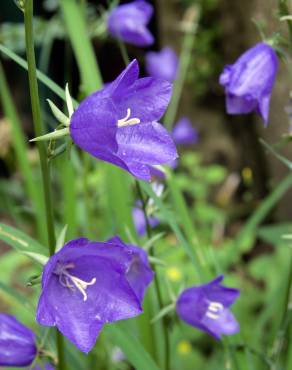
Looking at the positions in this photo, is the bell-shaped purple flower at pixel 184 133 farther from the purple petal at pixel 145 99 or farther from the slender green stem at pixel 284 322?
the purple petal at pixel 145 99

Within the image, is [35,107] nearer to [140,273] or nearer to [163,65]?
[140,273]

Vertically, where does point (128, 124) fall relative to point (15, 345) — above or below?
above

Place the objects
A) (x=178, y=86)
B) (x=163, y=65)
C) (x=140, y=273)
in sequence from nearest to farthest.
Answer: (x=140, y=273)
(x=178, y=86)
(x=163, y=65)

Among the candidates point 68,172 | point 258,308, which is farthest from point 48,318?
point 258,308

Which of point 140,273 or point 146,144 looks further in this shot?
point 140,273

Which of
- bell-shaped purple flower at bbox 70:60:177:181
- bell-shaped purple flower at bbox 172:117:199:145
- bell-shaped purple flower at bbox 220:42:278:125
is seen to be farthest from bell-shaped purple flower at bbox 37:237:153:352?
bell-shaped purple flower at bbox 172:117:199:145

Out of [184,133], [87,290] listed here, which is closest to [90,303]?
[87,290]

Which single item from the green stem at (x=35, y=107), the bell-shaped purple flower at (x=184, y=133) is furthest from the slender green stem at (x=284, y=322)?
the bell-shaped purple flower at (x=184, y=133)
